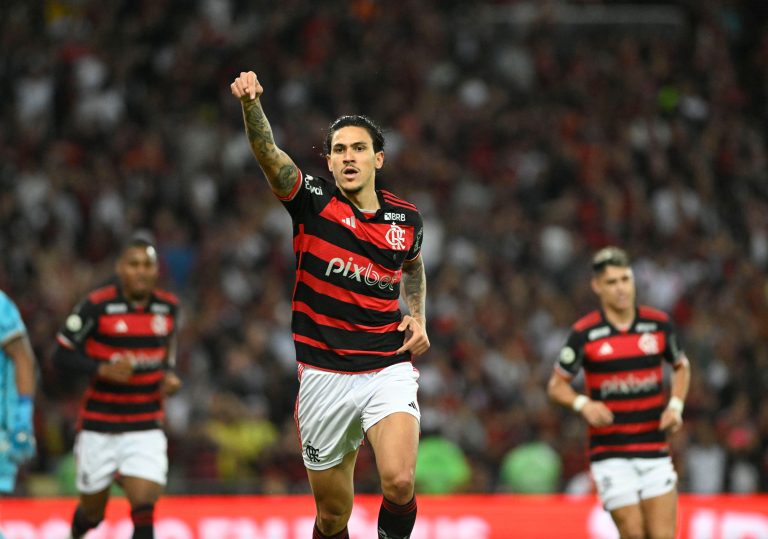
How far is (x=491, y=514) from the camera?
10930 mm

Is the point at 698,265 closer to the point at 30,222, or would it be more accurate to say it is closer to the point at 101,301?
the point at 30,222

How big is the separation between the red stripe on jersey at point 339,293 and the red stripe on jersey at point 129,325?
2643 mm

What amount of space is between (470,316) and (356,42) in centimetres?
478

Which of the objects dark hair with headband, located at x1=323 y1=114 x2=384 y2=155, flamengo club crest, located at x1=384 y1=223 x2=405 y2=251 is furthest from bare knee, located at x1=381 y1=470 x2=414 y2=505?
dark hair with headband, located at x1=323 y1=114 x2=384 y2=155

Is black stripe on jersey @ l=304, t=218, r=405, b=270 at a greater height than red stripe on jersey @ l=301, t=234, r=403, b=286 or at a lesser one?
greater

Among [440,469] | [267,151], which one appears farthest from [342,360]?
[440,469]

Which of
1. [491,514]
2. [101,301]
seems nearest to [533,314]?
[491,514]

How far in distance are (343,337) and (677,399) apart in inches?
124

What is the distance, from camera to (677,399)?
28.3 feet

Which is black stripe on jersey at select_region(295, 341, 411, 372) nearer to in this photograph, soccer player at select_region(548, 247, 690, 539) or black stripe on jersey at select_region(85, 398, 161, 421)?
soccer player at select_region(548, 247, 690, 539)

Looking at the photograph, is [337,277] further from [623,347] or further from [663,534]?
[663,534]

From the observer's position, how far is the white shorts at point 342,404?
21.0ft

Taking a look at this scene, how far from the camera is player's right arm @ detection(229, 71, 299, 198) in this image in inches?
235

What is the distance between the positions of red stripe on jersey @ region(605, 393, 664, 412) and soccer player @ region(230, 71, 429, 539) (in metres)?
2.38
